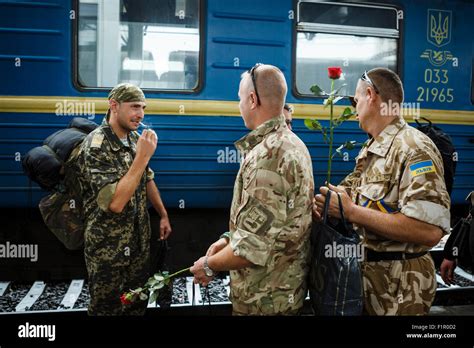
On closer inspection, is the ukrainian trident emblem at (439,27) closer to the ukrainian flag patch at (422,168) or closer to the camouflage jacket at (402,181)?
the camouflage jacket at (402,181)

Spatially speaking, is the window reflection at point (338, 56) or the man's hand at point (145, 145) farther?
the window reflection at point (338, 56)

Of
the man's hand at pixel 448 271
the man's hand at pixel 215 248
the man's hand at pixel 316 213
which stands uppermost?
the man's hand at pixel 316 213

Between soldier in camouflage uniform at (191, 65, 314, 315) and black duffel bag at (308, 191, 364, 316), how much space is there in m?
0.08

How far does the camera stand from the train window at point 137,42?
392 cm

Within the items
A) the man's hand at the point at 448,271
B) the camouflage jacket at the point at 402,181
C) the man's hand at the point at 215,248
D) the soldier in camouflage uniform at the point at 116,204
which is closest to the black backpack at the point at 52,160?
the soldier in camouflage uniform at the point at 116,204

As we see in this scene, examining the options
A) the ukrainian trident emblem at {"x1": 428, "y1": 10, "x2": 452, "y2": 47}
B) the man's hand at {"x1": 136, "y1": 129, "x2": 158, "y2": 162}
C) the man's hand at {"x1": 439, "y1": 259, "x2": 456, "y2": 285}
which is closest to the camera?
the man's hand at {"x1": 439, "y1": 259, "x2": 456, "y2": 285}

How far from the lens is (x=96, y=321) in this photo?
2.45 meters

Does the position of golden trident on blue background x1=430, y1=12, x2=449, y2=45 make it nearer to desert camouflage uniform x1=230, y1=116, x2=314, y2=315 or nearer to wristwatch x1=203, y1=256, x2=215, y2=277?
desert camouflage uniform x1=230, y1=116, x2=314, y2=315

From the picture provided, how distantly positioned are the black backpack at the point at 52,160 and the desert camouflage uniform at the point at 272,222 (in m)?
1.69

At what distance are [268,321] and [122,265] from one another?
4.16 ft

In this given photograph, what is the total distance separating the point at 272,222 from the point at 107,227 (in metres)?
1.50

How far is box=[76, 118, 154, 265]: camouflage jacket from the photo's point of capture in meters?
2.78

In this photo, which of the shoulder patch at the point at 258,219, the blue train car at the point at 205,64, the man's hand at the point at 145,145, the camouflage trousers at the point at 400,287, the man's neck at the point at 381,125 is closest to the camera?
the shoulder patch at the point at 258,219

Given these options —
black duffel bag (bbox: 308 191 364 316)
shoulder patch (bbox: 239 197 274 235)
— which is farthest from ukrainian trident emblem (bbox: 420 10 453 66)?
shoulder patch (bbox: 239 197 274 235)
